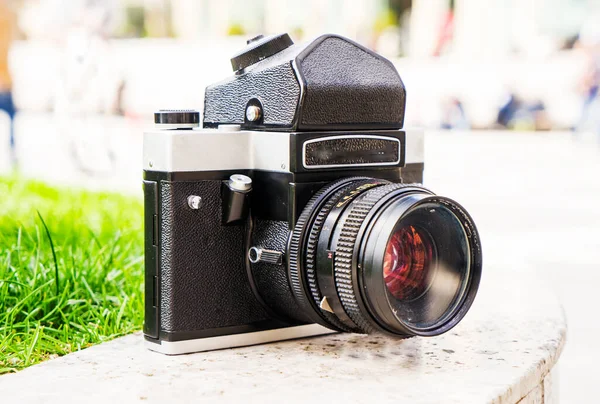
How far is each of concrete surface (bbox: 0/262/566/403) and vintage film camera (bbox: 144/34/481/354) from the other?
0.24 feet

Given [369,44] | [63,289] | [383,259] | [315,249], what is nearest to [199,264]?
[315,249]

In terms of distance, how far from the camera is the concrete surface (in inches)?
60.6

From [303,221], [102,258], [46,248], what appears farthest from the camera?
[46,248]

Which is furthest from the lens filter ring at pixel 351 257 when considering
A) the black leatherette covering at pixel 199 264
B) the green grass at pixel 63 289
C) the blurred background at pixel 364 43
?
the blurred background at pixel 364 43

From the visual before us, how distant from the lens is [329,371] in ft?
5.47

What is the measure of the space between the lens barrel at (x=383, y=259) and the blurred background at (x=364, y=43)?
507 centimetres

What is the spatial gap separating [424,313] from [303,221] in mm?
276

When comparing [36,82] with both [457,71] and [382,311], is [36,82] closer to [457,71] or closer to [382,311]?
[457,71]

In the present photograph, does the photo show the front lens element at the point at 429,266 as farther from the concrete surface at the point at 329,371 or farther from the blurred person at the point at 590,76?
the blurred person at the point at 590,76

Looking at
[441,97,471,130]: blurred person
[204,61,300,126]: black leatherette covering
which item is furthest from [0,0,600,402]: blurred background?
[204,61,300,126]: black leatherette covering

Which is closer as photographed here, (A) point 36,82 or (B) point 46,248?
(B) point 46,248

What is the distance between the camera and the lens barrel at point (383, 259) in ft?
5.21

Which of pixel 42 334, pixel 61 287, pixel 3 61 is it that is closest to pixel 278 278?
pixel 42 334

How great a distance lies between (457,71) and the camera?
921 cm
